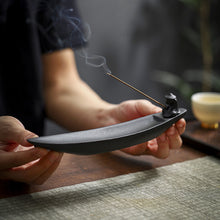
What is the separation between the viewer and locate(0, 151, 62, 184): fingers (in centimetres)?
56

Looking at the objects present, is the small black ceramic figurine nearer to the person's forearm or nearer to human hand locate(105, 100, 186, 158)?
human hand locate(105, 100, 186, 158)

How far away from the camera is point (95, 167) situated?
691mm

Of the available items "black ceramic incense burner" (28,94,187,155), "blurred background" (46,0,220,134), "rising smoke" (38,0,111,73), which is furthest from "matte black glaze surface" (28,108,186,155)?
"blurred background" (46,0,220,134)

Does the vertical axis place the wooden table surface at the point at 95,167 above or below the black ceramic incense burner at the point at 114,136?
below

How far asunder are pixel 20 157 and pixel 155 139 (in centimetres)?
31

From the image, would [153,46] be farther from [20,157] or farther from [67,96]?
[20,157]

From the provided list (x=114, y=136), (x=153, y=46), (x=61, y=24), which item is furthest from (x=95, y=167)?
(x=153, y=46)

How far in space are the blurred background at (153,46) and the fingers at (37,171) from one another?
1.48 m

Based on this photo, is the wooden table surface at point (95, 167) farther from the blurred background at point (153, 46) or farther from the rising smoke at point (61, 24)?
the blurred background at point (153, 46)

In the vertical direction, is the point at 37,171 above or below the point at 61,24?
below

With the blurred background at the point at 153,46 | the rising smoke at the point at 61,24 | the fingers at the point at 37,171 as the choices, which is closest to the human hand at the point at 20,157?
the fingers at the point at 37,171

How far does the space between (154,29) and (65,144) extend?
6.42ft

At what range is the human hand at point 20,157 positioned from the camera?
540 millimetres

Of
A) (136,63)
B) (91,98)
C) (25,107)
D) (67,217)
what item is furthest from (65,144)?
(136,63)
